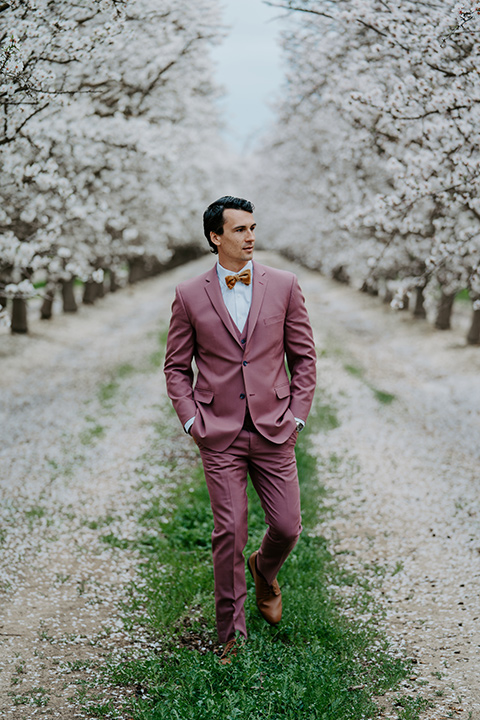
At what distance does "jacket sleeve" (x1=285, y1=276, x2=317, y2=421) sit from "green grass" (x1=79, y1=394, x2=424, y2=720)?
1640 mm

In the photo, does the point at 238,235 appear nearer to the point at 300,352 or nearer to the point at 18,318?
the point at 300,352

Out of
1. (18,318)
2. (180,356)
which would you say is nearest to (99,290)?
(18,318)

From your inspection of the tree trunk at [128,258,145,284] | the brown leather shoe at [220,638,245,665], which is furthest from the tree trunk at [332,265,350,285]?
the brown leather shoe at [220,638,245,665]

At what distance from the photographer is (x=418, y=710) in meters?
3.87

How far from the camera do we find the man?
168 inches

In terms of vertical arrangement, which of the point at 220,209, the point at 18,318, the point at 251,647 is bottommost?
the point at 18,318

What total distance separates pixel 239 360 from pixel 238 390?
8.0 inches

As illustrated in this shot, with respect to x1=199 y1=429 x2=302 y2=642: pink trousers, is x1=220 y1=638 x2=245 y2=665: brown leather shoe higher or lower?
lower

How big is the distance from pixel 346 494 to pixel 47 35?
6344mm

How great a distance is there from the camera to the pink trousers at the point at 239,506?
424cm

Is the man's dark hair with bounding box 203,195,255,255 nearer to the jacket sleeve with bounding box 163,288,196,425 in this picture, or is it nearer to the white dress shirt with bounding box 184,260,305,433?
the white dress shirt with bounding box 184,260,305,433

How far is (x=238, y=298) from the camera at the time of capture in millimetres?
4469

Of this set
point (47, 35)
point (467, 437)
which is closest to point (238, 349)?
point (47, 35)

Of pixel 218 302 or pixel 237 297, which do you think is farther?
pixel 237 297
